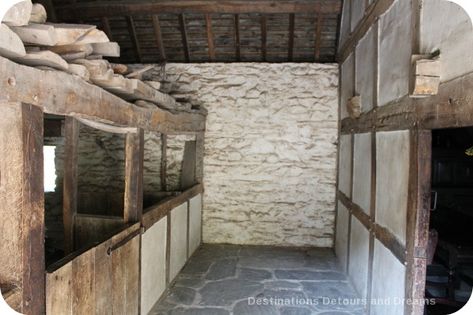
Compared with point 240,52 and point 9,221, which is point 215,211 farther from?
point 9,221

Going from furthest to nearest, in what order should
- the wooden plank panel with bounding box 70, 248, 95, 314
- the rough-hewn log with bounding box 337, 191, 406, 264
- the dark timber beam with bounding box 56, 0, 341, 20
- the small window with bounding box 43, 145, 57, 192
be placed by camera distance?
the small window with bounding box 43, 145, 57, 192, the dark timber beam with bounding box 56, 0, 341, 20, the rough-hewn log with bounding box 337, 191, 406, 264, the wooden plank panel with bounding box 70, 248, 95, 314

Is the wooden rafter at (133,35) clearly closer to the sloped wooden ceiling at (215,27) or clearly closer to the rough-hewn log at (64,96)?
the sloped wooden ceiling at (215,27)

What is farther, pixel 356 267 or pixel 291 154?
pixel 291 154

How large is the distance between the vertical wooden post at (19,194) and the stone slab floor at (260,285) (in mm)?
2098

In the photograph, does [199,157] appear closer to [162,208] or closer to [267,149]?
[267,149]

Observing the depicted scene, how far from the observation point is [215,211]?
5.71 metres

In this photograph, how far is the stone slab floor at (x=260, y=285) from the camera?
3.52 meters

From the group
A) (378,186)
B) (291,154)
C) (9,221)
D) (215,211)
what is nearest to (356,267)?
(378,186)

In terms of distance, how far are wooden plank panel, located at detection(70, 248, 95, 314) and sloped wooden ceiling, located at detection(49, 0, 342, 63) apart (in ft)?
12.7

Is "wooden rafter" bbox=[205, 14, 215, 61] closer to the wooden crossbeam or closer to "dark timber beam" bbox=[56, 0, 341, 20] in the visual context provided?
"dark timber beam" bbox=[56, 0, 341, 20]

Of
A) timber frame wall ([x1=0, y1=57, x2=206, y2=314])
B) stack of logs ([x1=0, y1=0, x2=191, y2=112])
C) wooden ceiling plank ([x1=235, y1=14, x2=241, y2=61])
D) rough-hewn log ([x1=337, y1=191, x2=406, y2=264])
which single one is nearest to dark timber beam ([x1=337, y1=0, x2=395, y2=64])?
wooden ceiling plank ([x1=235, y1=14, x2=241, y2=61])

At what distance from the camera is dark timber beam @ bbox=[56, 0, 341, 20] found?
15.4 ft

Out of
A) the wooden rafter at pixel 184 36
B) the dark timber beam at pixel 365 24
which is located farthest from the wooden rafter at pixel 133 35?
the dark timber beam at pixel 365 24

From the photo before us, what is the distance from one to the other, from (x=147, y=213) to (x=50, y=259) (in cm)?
176
